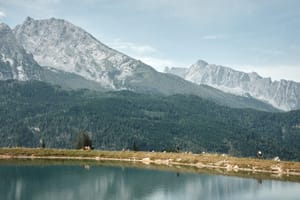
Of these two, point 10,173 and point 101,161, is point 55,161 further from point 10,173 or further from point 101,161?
point 10,173

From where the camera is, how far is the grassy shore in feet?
384

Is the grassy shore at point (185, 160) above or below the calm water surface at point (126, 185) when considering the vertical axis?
above

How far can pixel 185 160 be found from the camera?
132 m

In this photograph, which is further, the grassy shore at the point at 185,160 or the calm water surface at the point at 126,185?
the grassy shore at the point at 185,160

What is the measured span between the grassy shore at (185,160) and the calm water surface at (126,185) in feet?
55.7

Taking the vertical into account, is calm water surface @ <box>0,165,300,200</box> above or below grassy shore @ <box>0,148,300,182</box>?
below

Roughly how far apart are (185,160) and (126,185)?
1848 inches

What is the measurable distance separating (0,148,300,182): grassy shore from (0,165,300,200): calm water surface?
16970 millimetres

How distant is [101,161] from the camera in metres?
134

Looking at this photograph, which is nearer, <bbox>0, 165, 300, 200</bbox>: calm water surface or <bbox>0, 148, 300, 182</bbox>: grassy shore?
<bbox>0, 165, 300, 200</bbox>: calm water surface

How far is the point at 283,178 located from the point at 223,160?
28728 millimetres

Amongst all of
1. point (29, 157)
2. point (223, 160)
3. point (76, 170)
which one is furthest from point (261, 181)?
point (29, 157)

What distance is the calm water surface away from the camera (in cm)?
7381

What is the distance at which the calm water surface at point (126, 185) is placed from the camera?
73812 millimetres
